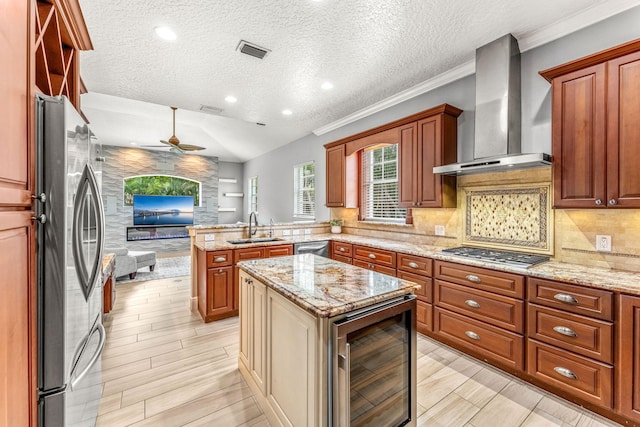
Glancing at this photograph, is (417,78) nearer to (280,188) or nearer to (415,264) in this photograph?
(415,264)

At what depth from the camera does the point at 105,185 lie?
749 centimetres

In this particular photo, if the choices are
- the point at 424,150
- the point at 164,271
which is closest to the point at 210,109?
the point at 424,150

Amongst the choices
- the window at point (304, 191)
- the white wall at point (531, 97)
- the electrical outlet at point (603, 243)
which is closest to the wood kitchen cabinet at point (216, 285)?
the white wall at point (531, 97)

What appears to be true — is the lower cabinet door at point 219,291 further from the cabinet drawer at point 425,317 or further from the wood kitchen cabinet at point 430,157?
the wood kitchen cabinet at point 430,157

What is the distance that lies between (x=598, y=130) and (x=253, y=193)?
8.29m

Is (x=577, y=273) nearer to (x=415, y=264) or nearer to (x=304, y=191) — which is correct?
(x=415, y=264)

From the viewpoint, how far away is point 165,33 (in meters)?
2.51

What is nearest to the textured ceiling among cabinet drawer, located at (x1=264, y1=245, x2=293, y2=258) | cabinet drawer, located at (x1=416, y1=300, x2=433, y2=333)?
cabinet drawer, located at (x1=264, y1=245, x2=293, y2=258)

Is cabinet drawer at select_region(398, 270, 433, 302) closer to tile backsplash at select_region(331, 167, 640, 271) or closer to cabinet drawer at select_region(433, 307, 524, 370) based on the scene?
cabinet drawer at select_region(433, 307, 524, 370)

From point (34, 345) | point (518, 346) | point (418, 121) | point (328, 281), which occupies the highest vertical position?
point (418, 121)

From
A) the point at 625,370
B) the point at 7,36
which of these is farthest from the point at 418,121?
the point at 7,36

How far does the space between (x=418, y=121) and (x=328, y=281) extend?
2487mm

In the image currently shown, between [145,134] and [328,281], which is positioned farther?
[145,134]

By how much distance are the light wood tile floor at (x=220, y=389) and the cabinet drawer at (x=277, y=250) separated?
3.26 feet
